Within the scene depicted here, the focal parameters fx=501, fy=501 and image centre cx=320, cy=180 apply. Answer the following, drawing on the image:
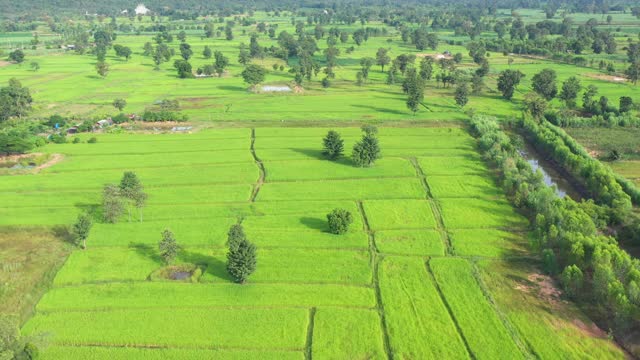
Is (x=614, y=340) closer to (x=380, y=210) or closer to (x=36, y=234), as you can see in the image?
(x=380, y=210)


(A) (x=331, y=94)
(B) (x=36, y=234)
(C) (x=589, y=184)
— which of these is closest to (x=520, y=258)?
(C) (x=589, y=184)

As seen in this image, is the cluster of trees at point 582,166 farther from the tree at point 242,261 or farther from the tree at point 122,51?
the tree at point 122,51

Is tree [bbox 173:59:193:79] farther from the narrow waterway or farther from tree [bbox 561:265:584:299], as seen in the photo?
tree [bbox 561:265:584:299]

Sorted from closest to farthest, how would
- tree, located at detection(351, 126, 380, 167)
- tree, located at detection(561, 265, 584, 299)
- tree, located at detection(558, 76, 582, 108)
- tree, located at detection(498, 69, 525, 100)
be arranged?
tree, located at detection(561, 265, 584, 299) → tree, located at detection(351, 126, 380, 167) → tree, located at detection(558, 76, 582, 108) → tree, located at detection(498, 69, 525, 100)

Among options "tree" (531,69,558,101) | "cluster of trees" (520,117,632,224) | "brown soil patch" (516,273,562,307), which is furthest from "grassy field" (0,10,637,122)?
"brown soil patch" (516,273,562,307)

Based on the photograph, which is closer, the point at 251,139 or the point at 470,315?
the point at 470,315
